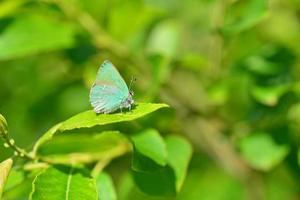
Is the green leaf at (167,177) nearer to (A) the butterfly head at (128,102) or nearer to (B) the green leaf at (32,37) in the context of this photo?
(A) the butterfly head at (128,102)

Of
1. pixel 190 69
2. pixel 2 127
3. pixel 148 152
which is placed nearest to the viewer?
pixel 2 127

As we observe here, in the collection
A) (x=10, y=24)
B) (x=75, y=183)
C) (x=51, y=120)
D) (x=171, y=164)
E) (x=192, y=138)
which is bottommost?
(x=192, y=138)

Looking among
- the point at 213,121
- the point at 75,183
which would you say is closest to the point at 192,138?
the point at 213,121

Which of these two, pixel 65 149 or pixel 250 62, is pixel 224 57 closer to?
pixel 250 62

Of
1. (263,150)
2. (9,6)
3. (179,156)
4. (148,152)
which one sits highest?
(9,6)

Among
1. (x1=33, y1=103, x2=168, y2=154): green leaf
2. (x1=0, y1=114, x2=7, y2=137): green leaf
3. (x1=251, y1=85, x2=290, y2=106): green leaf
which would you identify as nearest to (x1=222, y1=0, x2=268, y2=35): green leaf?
(x1=251, y1=85, x2=290, y2=106): green leaf

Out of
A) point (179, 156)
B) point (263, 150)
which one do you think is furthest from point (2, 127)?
point (263, 150)

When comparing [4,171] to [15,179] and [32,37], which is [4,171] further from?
[32,37]
